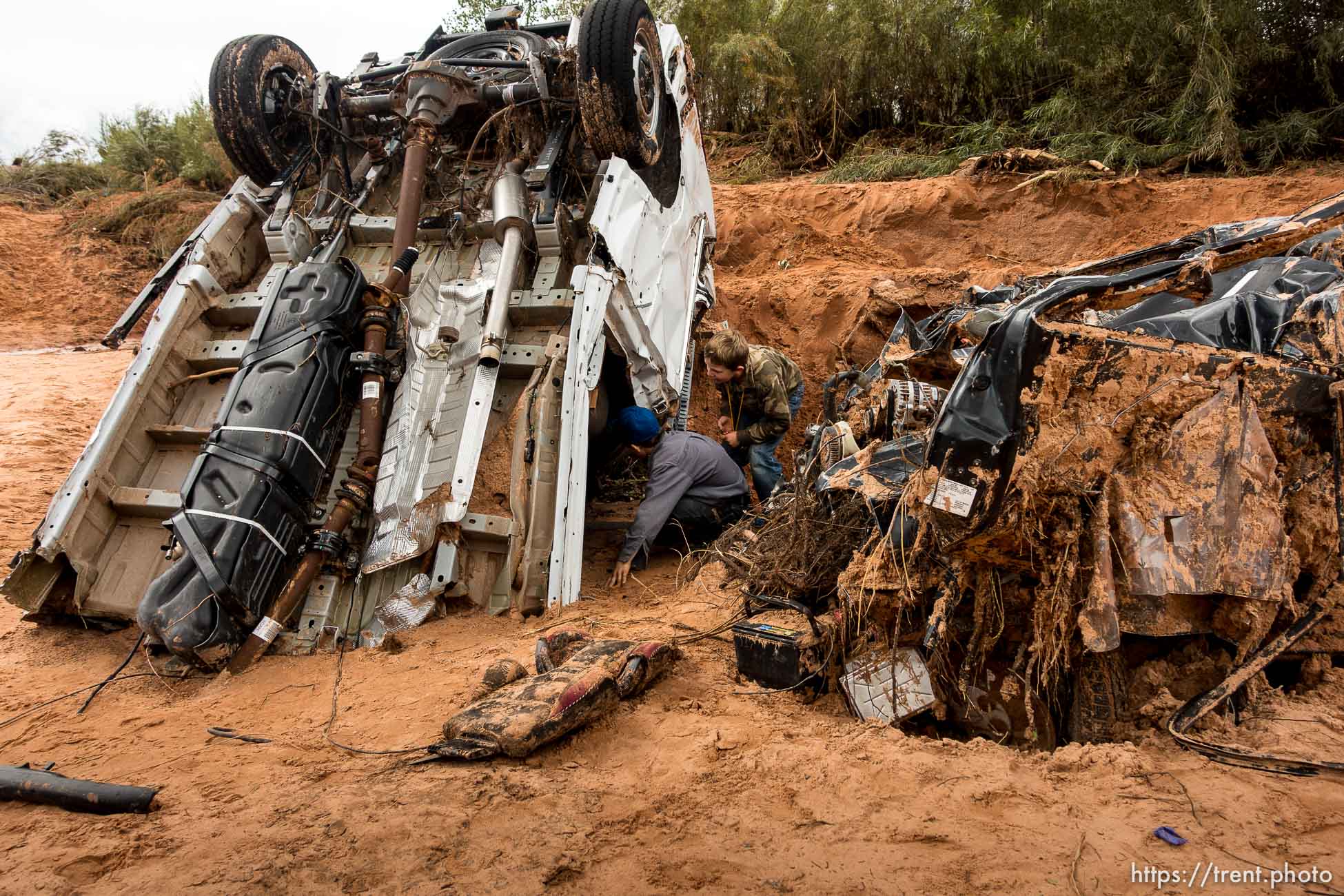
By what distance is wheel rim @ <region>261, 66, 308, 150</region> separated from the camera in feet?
Result: 17.0

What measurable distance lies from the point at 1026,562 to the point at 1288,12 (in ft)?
25.8

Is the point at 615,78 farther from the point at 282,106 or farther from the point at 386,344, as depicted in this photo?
the point at 282,106

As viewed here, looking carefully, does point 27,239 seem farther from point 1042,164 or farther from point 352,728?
point 1042,164

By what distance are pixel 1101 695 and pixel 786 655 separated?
3.34 feet

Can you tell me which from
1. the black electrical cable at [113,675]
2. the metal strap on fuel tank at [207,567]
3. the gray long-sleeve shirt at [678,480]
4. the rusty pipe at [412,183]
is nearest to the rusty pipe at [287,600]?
the metal strap on fuel tank at [207,567]

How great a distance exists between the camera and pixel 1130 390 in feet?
7.34

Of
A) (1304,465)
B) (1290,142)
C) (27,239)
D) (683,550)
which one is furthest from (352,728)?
(27,239)

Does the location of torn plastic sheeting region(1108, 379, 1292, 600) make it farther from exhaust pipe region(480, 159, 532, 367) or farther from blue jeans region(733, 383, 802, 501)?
blue jeans region(733, 383, 802, 501)

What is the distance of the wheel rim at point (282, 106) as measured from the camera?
204 inches

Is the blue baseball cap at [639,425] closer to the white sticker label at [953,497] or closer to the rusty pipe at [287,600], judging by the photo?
the rusty pipe at [287,600]

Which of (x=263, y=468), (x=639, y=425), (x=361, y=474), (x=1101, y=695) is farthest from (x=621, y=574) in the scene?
(x=1101, y=695)

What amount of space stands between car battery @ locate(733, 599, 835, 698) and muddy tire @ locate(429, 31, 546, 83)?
152 inches

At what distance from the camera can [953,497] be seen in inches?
88.7

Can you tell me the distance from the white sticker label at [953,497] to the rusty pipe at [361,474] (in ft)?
9.15
